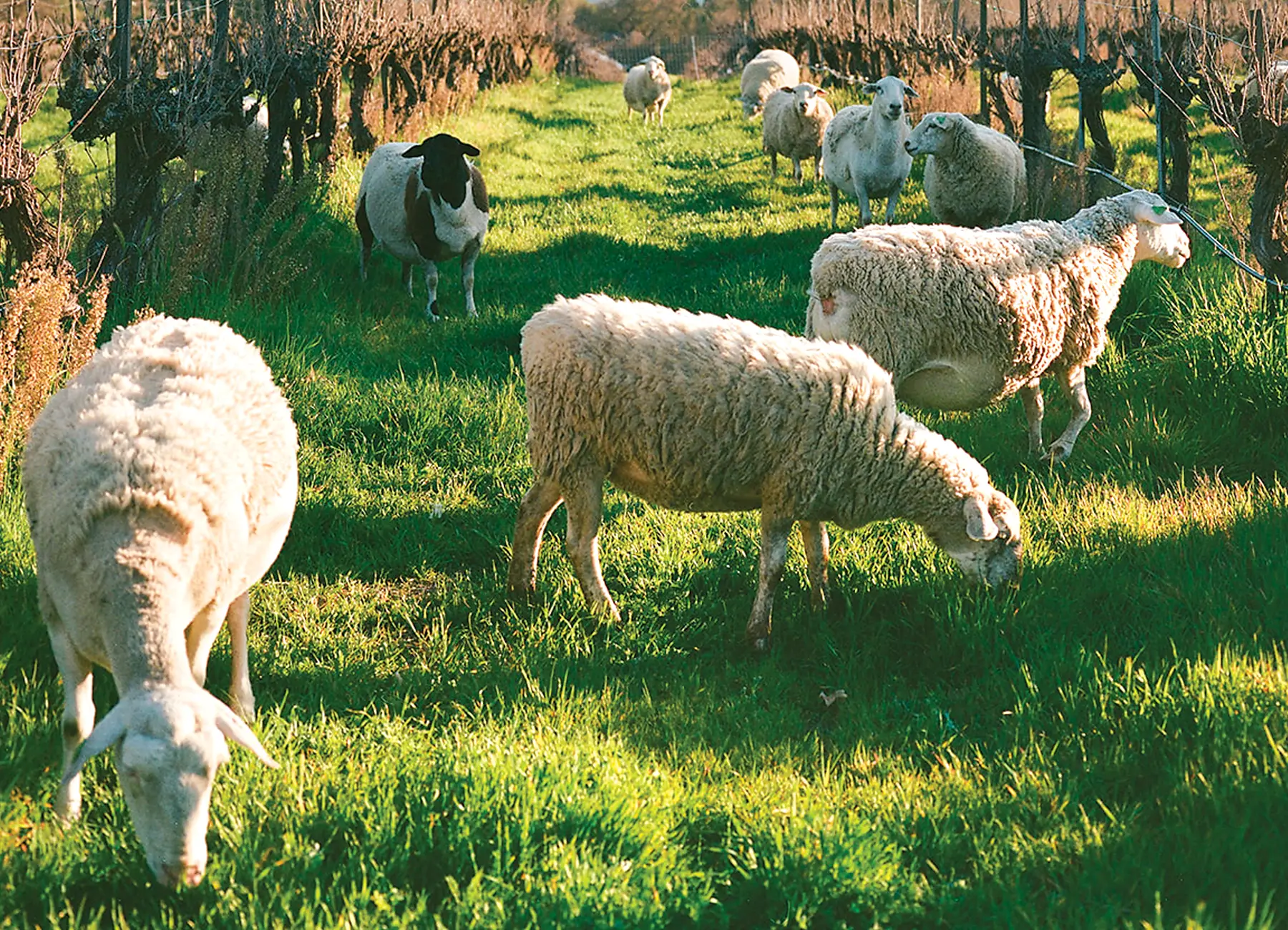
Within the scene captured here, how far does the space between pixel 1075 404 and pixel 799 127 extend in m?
9.17

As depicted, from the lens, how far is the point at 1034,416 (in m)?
6.21

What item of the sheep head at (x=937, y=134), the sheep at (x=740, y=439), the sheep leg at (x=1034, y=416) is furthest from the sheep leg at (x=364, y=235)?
the sheep leg at (x=1034, y=416)

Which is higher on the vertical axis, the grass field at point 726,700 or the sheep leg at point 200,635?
the sheep leg at point 200,635

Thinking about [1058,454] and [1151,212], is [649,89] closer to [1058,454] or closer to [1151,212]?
[1151,212]

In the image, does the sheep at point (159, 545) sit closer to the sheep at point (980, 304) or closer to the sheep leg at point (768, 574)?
the sheep leg at point (768, 574)

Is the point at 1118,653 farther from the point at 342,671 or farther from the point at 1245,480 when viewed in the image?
the point at 342,671

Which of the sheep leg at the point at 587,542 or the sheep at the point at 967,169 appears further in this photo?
the sheep at the point at 967,169

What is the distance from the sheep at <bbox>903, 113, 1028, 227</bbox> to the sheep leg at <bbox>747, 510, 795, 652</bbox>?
5766 mm

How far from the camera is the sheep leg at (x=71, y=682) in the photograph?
317cm

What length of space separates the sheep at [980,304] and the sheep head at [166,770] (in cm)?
387

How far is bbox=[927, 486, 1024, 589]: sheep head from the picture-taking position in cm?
452

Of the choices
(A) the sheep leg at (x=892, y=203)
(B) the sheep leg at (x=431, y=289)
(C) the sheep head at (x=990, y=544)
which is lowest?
(C) the sheep head at (x=990, y=544)

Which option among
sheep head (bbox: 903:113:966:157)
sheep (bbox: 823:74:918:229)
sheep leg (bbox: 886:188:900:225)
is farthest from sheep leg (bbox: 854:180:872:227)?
sheep head (bbox: 903:113:966:157)

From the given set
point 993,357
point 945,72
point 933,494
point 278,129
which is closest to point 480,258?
point 278,129
